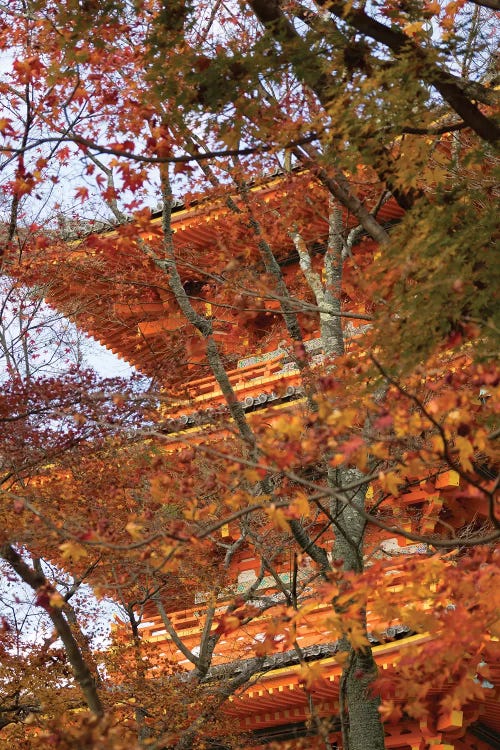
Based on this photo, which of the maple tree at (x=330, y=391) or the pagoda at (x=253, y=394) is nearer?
the maple tree at (x=330, y=391)

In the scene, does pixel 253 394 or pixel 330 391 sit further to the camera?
pixel 253 394

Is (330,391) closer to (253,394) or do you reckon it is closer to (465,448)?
(465,448)

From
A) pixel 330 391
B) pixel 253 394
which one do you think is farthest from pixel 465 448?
pixel 253 394

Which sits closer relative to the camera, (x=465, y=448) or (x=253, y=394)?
(x=465, y=448)

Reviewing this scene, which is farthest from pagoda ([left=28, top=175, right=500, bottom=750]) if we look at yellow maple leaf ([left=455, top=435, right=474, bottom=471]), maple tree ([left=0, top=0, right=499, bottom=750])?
yellow maple leaf ([left=455, top=435, right=474, bottom=471])

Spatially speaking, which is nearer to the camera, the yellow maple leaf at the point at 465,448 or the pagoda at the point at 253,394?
the yellow maple leaf at the point at 465,448

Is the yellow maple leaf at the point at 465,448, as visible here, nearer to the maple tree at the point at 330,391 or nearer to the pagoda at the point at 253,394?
the maple tree at the point at 330,391

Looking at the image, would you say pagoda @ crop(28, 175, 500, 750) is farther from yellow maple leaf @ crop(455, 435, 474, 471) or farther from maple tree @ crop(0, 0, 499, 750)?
yellow maple leaf @ crop(455, 435, 474, 471)

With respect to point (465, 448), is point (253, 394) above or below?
above

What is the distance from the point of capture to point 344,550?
8.12m

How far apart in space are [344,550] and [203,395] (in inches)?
252

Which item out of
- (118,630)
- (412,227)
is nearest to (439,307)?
(412,227)

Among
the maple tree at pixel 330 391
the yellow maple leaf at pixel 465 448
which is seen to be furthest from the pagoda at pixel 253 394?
the yellow maple leaf at pixel 465 448

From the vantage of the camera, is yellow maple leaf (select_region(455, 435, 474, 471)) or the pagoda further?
the pagoda
